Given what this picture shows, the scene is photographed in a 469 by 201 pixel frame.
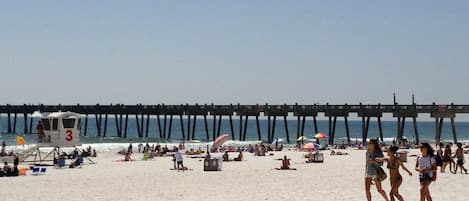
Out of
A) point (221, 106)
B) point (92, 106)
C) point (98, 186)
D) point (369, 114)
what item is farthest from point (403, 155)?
point (92, 106)

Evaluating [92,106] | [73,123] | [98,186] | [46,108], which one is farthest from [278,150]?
[46,108]

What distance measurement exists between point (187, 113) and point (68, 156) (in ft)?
104

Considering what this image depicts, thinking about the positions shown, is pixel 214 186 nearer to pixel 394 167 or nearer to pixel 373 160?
pixel 373 160

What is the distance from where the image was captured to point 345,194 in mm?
14344

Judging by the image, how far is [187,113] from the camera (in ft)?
211

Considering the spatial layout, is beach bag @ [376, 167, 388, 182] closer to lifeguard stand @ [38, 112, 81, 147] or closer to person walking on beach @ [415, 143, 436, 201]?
person walking on beach @ [415, 143, 436, 201]

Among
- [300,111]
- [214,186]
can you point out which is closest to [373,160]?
[214,186]

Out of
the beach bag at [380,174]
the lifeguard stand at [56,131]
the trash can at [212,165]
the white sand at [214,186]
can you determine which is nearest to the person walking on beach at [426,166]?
the beach bag at [380,174]

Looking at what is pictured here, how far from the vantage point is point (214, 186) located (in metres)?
17.1

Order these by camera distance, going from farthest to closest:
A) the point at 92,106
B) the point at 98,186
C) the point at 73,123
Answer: the point at 92,106 → the point at 73,123 → the point at 98,186

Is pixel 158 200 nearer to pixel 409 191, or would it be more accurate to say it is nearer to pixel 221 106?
pixel 409 191

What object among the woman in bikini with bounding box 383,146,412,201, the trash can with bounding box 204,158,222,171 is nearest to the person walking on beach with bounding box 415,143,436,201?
the woman in bikini with bounding box 383,146,412,201

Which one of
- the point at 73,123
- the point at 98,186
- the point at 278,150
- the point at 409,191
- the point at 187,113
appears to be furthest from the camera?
the point at 187,113

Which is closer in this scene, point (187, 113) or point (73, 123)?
point (73, 123)
